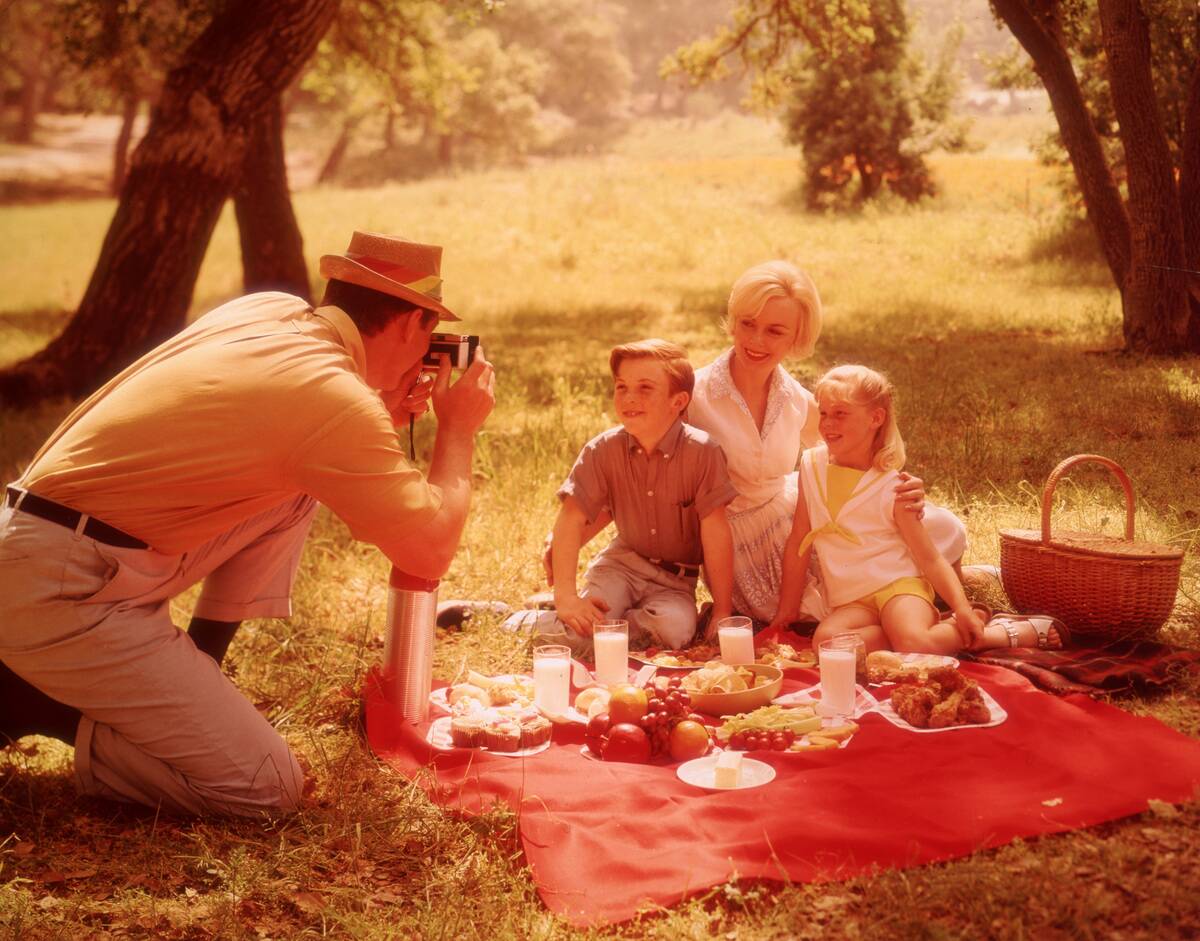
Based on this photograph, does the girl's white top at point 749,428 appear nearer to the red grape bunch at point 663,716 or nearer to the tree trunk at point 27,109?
the red grape bunch at point 663,716

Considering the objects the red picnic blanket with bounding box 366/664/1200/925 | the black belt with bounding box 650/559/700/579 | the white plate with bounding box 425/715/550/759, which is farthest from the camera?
the black belt with bounding box 650/559/700/579

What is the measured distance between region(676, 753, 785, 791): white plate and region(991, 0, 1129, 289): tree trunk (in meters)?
5.76

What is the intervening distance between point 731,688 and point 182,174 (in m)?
7.23

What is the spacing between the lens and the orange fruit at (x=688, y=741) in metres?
3.84

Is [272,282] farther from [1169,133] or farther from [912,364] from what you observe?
[1169,133]

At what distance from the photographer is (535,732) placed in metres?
3.98

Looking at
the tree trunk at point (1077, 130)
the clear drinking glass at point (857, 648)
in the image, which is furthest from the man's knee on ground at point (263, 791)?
the tree trunk at point (1077, 130)

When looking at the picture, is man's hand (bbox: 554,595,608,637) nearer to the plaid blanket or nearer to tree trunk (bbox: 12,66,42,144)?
the plaid blanket

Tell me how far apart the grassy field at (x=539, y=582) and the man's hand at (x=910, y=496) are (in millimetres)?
1030

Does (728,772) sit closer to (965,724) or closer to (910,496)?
(965,724)

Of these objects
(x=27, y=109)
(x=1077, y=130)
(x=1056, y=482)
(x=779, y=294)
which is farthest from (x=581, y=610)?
(x=27, y=109)

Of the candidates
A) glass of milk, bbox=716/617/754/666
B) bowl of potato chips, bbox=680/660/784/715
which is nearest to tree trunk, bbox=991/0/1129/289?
glass of milk, bbox=716/617/754/666

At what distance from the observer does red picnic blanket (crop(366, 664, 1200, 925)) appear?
3.08 m

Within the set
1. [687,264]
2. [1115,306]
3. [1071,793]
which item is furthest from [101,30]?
[1071,793]
